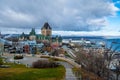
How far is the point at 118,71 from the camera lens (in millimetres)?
25438

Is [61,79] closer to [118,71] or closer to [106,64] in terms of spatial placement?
[106,64]

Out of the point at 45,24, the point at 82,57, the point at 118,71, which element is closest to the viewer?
the point at 118,71

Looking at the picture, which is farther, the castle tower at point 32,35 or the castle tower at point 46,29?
the castle tower at point 32,35

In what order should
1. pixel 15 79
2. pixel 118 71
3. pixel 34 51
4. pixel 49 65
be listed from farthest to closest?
pixel 34 51 < pixel 49 65 < pixel 118 71 < pixel 15 79

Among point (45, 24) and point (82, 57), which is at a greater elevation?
point (45, 24)

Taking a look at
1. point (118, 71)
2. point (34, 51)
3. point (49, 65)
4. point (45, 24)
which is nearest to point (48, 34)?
point (45, 24)

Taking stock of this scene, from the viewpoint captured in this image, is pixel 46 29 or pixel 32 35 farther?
pixel 32 35

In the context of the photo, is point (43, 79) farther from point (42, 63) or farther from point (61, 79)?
point (42, 63)

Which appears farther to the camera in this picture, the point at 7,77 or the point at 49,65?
the point at 49,65

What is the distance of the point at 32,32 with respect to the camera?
333 ft

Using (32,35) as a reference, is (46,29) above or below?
above

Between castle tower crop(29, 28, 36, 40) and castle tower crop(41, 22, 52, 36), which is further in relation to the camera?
castle tower crop(29, 28, 36, 40)

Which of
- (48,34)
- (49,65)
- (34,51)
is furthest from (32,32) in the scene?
(49,65)

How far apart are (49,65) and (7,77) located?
10216mm
